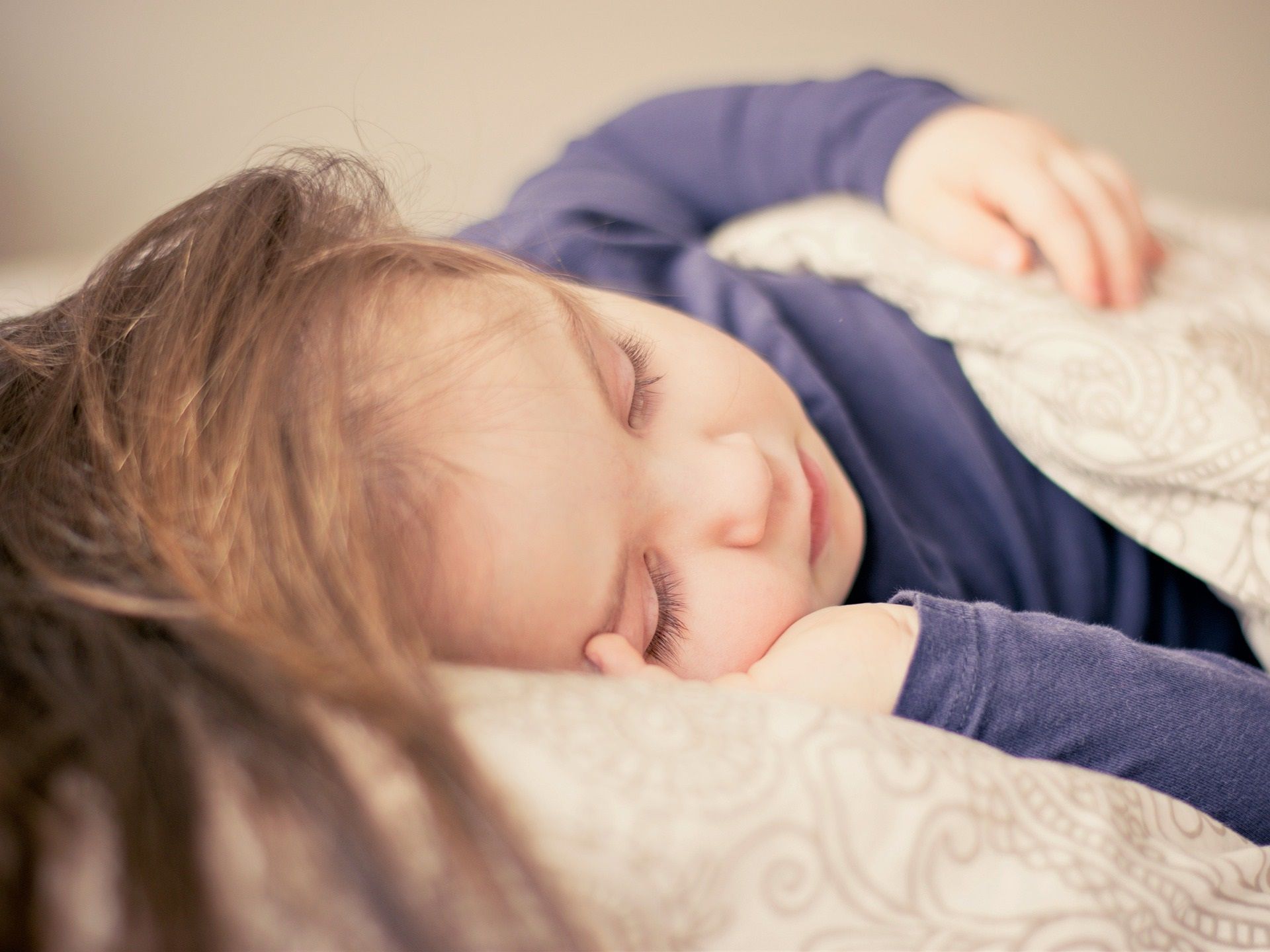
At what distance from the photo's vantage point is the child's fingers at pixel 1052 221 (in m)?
0.74

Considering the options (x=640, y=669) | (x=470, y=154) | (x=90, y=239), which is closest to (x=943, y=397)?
(x=640, y=669)

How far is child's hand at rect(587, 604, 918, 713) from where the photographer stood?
1.57 feet

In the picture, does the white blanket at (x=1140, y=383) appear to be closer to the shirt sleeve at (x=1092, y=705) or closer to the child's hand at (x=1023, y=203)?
the child's hand at (x=1023, y=203)

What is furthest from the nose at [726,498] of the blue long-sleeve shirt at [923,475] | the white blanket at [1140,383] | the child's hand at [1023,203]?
the child's hand at [1023,203]

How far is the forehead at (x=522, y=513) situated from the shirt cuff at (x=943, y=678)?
177 millimetres

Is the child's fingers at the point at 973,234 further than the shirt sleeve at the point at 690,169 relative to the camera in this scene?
No

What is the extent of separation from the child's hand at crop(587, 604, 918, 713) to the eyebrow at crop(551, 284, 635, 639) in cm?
1

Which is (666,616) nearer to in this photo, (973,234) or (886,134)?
(973,234)

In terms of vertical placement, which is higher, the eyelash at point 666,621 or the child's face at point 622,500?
the child's face at point 622,500

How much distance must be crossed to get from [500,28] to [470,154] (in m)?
0.22

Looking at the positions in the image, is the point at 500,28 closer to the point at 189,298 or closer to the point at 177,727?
the point at 189,298

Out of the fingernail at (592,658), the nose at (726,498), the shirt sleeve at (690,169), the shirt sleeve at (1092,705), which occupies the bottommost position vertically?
the shirt sleeve at (1092,705)

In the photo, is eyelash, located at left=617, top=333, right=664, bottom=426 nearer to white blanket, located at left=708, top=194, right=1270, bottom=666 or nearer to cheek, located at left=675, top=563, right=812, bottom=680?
cheek, located at left=675, top=563, right=812, bottom=680

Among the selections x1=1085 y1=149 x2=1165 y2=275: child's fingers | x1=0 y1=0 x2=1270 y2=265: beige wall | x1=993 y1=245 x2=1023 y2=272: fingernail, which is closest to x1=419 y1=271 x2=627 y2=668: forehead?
x1=993 y1=245 x2=1023 y2=272: fingernail
